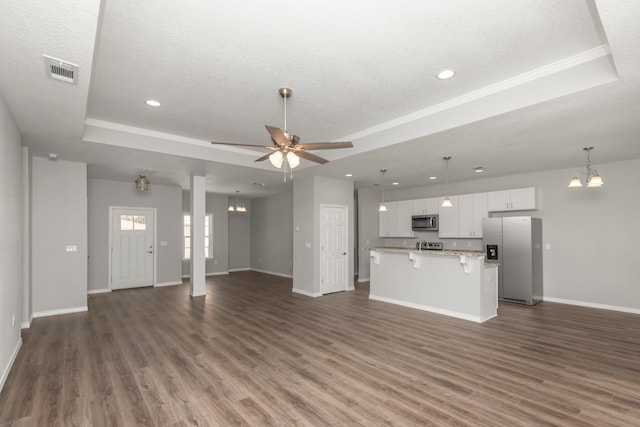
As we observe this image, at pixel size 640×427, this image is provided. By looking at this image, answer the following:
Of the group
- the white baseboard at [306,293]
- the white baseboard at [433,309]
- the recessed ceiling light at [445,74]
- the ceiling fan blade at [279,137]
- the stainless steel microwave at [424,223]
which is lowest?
the white baseboard at [306,293]

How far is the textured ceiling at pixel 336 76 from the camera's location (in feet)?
7.22

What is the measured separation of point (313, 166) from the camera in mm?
6188

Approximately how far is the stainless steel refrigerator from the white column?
6116 mm

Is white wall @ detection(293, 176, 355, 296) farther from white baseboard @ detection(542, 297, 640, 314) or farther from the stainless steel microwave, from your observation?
white baseboard @ detection(542, 297, 640, 314)

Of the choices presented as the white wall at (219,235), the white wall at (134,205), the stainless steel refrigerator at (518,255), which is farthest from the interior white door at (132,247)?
the stainless steel refrigerator at (518,255)

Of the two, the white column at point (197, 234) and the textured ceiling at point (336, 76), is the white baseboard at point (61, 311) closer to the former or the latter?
the white column at point (197, 234)

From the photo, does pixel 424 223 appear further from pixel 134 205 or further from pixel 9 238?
pixel 9 238

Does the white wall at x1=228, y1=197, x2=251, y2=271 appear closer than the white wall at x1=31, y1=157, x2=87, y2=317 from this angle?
No

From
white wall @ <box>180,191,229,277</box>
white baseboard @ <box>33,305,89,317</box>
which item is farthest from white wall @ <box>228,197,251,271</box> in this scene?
white baseboard @ <box>33,305,89,317</box>

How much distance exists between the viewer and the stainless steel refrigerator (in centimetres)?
609

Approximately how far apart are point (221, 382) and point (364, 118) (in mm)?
3482

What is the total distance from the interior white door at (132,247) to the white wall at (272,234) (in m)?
3.53

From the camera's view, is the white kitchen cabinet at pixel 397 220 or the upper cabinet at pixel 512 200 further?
the white kitchen cabinet at pixel 397 220

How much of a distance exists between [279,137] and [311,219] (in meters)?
4.00
